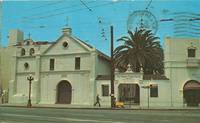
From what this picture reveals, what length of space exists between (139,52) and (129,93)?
21.4 ft

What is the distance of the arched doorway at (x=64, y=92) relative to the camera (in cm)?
5618

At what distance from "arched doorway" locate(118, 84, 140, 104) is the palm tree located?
2.62 metres

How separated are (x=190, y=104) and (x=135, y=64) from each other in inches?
363

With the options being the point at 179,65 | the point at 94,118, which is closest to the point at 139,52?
the point at 179,65

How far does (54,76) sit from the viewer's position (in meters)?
57.4

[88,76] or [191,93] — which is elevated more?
[88,76]

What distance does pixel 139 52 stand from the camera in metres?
55.4

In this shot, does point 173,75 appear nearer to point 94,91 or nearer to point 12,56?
point 94,91

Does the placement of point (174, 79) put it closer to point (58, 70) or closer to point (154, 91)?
point (154, 91)

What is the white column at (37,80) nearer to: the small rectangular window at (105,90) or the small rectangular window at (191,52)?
the small rectangular window at (105,90)

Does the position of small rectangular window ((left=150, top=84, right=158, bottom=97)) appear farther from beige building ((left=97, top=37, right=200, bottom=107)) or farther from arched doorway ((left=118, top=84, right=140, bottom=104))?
arched doorway ((left=118, top=84, right=140, bottom=104))

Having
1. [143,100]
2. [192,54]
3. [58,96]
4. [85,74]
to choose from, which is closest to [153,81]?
[143,100]

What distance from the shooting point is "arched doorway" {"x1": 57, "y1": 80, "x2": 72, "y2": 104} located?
5618 centimetres

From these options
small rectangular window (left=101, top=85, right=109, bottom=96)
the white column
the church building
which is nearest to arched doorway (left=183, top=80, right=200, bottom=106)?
small rectangular window (left=101, top=85, right=109, bottom=96)
